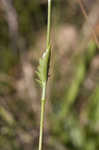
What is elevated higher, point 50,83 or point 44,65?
point 44,65

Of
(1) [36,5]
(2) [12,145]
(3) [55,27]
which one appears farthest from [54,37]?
(2) [12,145]

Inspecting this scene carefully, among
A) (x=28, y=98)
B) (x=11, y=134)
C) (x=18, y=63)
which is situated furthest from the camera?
(x=18, y=63)

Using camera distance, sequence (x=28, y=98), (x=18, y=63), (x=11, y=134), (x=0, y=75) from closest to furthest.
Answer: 1. (x=11, y=134)
2. (x=0, y=75)
3. (x=28, y=98)
4. (x=18, y=63)

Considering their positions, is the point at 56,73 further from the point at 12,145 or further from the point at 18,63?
the point at 12,145

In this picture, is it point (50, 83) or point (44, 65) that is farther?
point (50, 83)

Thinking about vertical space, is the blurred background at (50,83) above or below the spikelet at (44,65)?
below

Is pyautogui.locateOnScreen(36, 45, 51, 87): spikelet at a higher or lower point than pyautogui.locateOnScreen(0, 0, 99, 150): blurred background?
higher

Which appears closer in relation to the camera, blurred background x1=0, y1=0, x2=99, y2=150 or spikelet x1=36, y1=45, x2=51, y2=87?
spikelet x1=36, y1=45, x2=51, y2=87

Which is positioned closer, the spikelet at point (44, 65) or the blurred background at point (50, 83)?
the spikelet at point (44, 65)
